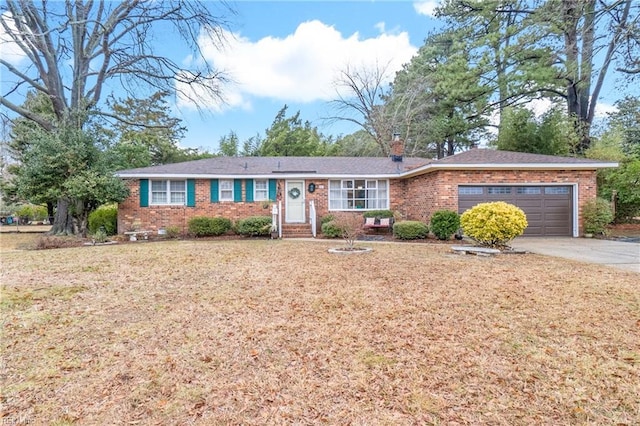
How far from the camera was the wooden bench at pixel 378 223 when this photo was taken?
12.9 meters

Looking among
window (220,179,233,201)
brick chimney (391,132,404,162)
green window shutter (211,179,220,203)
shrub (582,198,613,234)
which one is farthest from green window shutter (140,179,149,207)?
shrub (582,198,613,234)

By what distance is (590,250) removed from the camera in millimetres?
8953

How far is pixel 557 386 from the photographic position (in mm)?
2605

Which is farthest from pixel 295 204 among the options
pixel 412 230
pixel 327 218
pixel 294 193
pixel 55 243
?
pixel 55 243

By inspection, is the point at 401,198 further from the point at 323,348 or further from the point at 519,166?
the point at 323,348

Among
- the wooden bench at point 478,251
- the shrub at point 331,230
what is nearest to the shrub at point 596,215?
the wooden bench at point 478,251

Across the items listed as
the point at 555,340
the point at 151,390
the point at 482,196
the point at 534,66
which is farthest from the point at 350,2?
the point at 151,390

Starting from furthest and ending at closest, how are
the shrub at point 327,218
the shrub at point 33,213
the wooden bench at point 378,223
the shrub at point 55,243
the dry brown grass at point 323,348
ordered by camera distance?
the shrub at point 33,213
the wooden bench at point 378,223
the shrub at point 327,218
the shrub at point 55,243
the dry brown grass at point 323,348

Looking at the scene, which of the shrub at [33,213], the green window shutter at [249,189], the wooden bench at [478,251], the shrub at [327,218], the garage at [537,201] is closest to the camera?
the wooden bench at [478,251]

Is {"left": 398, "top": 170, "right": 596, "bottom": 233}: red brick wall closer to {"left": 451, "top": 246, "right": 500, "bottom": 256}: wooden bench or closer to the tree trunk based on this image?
{"left": 451, "top": 246, "right": 500, "bottom": 256}: wooden bench

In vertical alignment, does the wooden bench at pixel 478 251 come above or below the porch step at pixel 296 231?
below

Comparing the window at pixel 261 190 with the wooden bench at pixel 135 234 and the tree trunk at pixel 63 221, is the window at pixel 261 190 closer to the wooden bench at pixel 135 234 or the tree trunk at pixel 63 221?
the wooden bench at pixel 135 234

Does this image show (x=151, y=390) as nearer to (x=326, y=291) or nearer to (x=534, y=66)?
(x=326, y=291)

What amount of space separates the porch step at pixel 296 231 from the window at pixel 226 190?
2.59m
